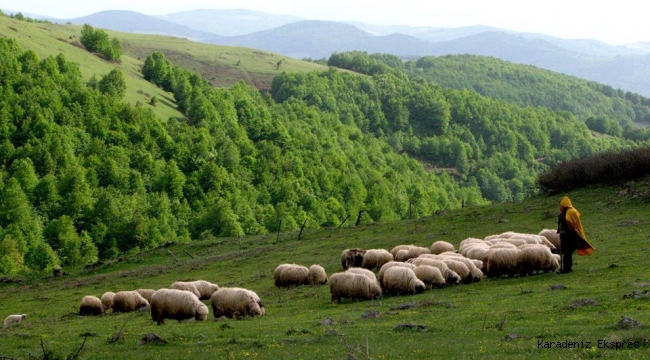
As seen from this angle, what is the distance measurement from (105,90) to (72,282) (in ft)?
308

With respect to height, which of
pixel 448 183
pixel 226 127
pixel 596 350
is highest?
pixel 596 350

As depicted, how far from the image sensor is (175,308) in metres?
25.0

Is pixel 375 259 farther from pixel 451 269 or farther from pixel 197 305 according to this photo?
pixel 197 305

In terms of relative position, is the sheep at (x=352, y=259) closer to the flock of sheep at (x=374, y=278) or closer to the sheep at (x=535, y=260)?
the flock of sheep at (x=374, y=278)

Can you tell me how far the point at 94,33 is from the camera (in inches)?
6575

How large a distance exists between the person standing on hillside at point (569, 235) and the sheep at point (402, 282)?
5.24 m

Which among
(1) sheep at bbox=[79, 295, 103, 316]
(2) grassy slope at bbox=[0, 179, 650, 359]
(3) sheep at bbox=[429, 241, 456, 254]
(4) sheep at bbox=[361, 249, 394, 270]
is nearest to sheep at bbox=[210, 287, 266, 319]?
(2) grassy slope at bbox=[0, 179, 650, 359]

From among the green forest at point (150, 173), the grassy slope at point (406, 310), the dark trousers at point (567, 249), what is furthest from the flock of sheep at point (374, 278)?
the green forest at point (150, 173)

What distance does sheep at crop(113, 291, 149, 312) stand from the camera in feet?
102

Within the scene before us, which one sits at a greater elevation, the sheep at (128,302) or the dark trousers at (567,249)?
the dark trousers at (567,249)

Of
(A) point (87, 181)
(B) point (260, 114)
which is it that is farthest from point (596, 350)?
(B) point (260, 114)

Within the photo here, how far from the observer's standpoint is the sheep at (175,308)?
979 inches

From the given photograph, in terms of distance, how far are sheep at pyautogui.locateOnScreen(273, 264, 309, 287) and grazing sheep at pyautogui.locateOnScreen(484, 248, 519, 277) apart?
29.5 ft

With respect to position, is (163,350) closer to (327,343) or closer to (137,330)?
(327,343)
